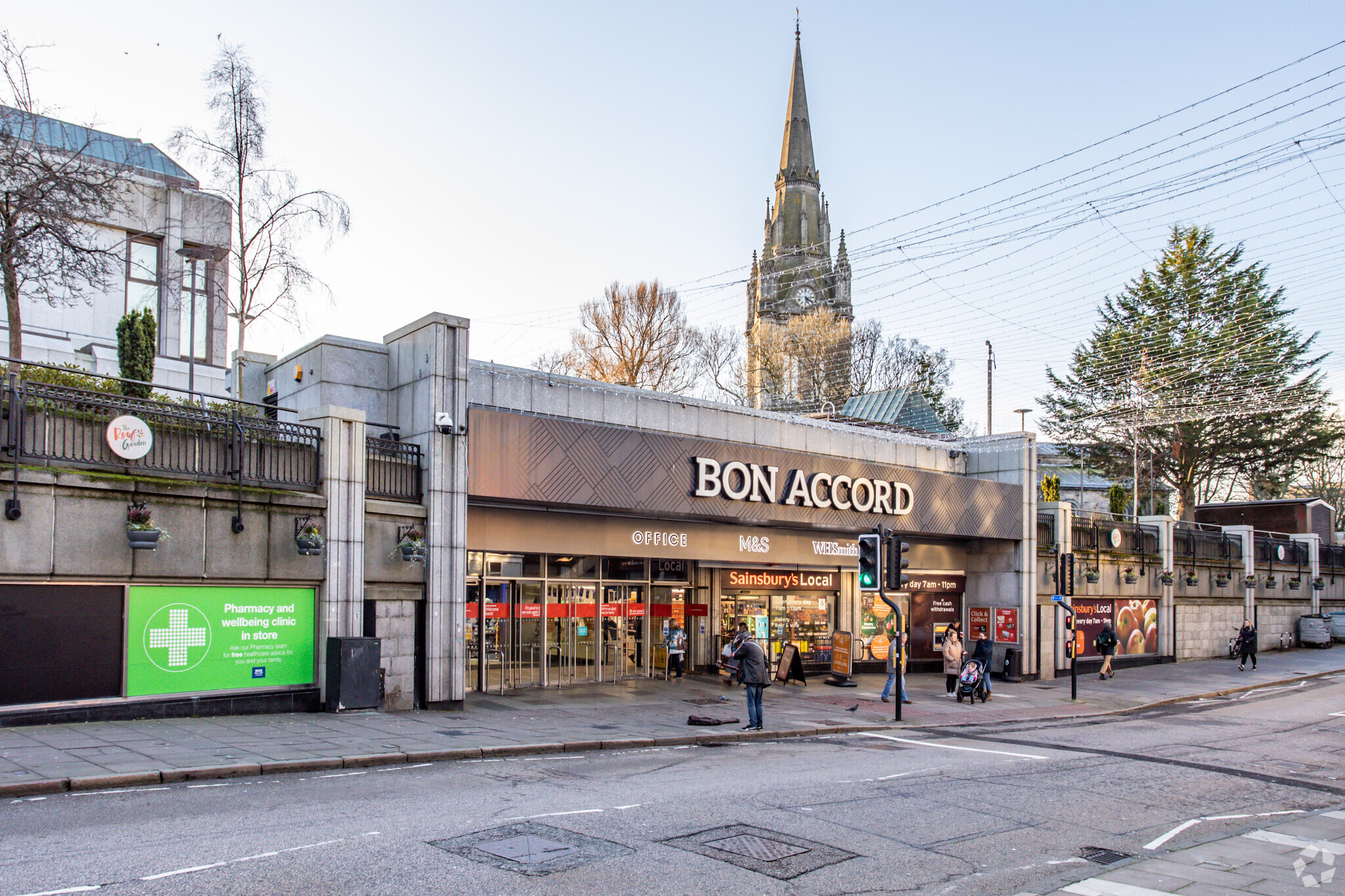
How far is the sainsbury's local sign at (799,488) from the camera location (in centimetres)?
2177

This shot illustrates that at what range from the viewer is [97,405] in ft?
46.2

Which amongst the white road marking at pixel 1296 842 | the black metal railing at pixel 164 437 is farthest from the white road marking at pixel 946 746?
the black metal railing at pixel 164 437

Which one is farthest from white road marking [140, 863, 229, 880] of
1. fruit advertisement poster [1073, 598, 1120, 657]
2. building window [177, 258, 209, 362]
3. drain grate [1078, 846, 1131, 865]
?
fruit advertisement poster [1073, 598, 1120, 657]

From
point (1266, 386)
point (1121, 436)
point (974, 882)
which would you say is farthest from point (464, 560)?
point (1121, 436)

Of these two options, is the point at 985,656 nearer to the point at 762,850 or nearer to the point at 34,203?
the point at 762,850

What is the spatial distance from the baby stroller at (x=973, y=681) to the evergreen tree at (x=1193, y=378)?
2187 cm

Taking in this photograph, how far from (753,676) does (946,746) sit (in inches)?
126

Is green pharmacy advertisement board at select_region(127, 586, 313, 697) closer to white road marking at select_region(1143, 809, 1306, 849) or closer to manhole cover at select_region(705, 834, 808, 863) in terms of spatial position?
manhole cover at select_region(705, 834, 808, 863)

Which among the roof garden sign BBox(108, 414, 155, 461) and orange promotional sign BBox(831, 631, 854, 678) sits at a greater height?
the roof garden sign BBox(108, 414, 155, 461)

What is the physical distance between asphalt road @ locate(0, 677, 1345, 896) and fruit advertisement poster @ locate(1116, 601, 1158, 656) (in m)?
18.6

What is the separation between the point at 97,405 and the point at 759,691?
35.3ft

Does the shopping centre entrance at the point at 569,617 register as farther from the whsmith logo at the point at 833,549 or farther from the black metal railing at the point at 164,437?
the black metal railing at the point at 164,437

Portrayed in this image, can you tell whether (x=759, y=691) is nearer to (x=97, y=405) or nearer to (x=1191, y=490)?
(x=97, y=405)

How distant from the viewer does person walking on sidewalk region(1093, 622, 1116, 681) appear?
93.4 feet
